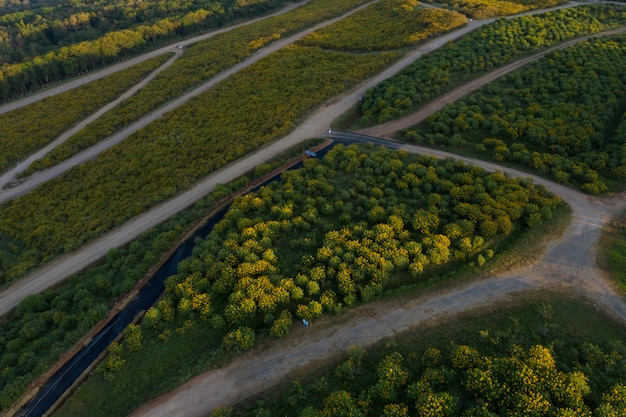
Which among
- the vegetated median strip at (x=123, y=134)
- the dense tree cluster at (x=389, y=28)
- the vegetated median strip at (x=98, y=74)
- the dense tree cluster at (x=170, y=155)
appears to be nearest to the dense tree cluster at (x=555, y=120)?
the dense tree cluster at (x=170, y=155)

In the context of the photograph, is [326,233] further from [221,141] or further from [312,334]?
[221,141]

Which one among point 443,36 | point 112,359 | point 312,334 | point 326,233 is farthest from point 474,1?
point 112,359

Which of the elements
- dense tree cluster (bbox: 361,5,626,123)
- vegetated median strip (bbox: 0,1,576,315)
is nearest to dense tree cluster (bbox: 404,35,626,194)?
dense tree cluster (bbox: 361,5,626,123)

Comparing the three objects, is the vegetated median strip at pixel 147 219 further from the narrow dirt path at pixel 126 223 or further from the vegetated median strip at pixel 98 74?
the vegetated median strip at pixel 98 74

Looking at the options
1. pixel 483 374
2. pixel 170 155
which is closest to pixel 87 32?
pixel 170 155

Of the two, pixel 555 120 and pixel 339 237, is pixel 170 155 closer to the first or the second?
pixel 339 237

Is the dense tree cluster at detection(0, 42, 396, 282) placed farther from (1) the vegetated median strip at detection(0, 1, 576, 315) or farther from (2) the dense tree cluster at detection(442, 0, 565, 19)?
(2) the dense tree cluster at detection(442, 0, 565, 19)
